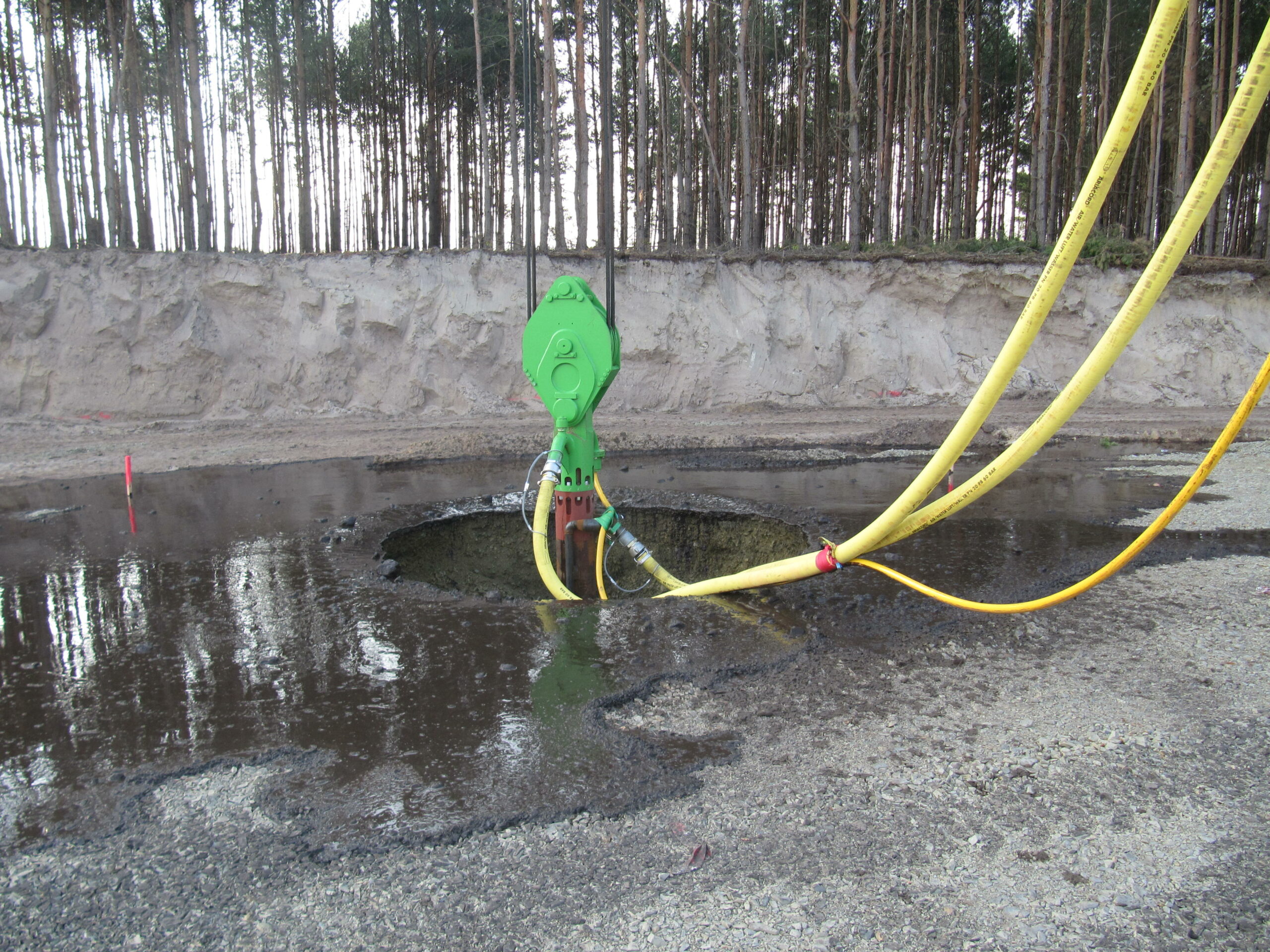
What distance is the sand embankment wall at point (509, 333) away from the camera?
14430 mm

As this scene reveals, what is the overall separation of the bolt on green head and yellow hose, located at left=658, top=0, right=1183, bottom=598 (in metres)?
1.66

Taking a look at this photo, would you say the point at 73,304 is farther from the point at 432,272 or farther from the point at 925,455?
the point at 925,455

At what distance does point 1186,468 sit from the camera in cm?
904

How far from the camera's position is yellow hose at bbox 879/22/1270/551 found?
278cm

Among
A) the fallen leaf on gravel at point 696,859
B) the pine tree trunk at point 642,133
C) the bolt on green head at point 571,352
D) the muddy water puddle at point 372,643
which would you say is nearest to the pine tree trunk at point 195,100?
the pine tree trunk at point 642,133

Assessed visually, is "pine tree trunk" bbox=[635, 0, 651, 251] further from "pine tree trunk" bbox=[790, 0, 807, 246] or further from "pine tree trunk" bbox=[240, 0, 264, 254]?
"pine tree trunk" bbox=[240, 0, 264, 254]

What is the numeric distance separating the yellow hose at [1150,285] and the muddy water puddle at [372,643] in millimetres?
884

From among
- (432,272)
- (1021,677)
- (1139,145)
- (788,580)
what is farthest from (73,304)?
(1139,145)

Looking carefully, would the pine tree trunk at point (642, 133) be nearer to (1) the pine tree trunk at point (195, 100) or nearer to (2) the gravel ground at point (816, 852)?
(1) the pine tree trunk at point (195, 100)

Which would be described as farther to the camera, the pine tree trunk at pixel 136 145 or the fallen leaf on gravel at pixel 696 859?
the pine tree trunk at pixel 136 145

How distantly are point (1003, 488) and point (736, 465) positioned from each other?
284 cm

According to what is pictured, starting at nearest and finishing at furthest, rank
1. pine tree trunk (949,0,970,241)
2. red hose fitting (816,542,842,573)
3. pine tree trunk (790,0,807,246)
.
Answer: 1. red hose fitting (816,542,842,573)
2. pine tree trunk (949,0,970,241)
3. pine tree trunk (790,0,807,246)

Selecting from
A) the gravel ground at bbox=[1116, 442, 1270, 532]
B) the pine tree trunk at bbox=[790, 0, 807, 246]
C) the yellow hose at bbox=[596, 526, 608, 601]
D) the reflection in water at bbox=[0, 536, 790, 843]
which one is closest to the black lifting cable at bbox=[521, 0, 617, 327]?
the yellow hose at bbox=[596, 526, 608, 601]

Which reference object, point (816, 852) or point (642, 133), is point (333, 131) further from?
point (816, 852)
